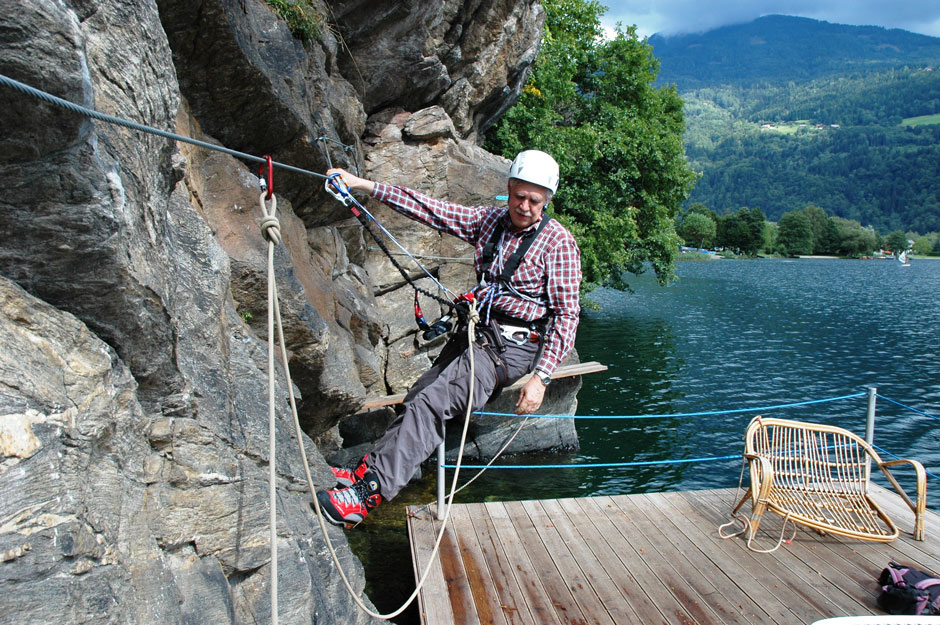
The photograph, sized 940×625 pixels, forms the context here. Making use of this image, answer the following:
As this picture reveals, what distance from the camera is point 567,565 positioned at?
5.93 metres

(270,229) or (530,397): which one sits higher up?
(270,229)

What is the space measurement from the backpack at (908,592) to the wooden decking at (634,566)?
12 cm

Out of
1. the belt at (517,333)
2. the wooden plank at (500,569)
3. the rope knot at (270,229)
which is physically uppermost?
the rope knot at (270,229)

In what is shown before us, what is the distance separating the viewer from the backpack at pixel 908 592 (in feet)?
16.6

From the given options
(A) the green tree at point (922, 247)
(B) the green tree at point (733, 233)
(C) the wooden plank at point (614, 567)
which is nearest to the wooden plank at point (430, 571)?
(C) the wooden plank at point (614, 567)

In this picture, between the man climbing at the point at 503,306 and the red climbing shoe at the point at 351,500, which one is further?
the man climbing at the point at 503,306

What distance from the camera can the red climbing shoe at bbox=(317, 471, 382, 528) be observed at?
450 centimetres

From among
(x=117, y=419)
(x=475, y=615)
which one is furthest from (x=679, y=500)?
(x=117, y=419)

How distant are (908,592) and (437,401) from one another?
3.97 metres

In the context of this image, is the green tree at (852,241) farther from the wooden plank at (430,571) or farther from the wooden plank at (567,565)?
the wooden plank at (430,571)

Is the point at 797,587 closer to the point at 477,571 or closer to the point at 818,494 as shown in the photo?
the point at 818,494

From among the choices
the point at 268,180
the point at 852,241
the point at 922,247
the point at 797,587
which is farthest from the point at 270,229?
the point at 922,247

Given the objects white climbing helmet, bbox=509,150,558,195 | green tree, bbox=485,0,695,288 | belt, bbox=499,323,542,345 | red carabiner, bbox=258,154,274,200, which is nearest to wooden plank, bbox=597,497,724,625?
belt, bbox=499,323,542,345

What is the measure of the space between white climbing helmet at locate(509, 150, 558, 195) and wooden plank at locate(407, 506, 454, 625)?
3.40 metres
